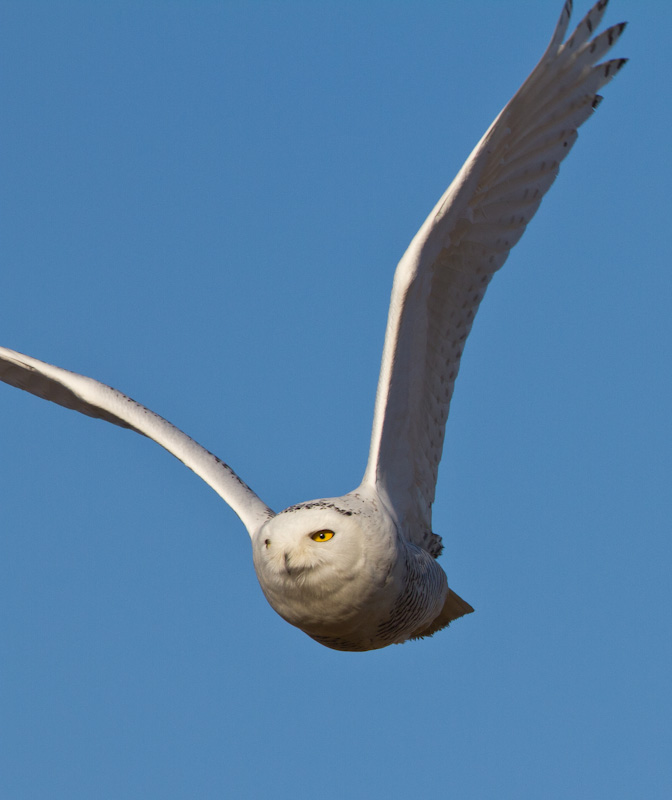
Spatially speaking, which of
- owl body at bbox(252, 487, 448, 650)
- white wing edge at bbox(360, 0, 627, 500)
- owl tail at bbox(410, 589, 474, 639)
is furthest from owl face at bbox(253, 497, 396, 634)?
owl tail at bbox(410, 589, 474, 639)

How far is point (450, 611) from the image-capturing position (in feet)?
28.1

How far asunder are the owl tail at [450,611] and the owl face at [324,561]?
184 centimetres

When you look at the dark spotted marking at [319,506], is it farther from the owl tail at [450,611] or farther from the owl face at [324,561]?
the owl tail at [450,611]

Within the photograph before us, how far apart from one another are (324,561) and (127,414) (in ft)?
8.03

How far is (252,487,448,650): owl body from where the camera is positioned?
6578mm

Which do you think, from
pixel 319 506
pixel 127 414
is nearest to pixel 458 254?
pixel 319 506

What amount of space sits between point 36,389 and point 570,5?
4.93 meters

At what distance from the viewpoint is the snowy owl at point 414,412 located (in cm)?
665

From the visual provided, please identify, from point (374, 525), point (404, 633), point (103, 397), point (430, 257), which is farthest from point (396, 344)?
point (103, 397)

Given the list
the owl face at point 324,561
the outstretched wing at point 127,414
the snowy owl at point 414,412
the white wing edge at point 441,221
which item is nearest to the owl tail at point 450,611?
the snowy owl at point 414,412

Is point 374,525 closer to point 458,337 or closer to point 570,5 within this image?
point 458,337

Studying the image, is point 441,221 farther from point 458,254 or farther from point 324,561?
point 324,561

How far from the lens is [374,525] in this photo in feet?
22.2

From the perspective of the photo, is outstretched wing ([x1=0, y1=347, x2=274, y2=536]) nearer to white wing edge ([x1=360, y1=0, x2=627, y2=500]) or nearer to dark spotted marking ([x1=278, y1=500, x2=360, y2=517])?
dark spotted marking ([x1=278, y1=500, x2=360, y2=517])
